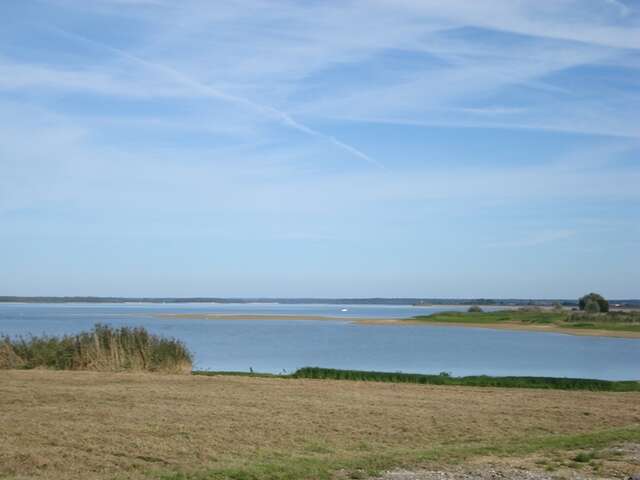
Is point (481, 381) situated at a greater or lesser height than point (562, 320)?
lesser

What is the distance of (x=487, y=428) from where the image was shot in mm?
16453

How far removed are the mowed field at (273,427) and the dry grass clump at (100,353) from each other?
353cm

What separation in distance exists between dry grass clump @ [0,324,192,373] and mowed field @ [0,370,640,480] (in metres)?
3.53

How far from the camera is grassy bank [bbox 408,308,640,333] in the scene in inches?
3378

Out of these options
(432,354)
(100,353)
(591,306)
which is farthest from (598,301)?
(100,353)

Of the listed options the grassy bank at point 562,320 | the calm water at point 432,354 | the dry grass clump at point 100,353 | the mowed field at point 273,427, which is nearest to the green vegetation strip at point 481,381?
the dry grass clump at point 100,353

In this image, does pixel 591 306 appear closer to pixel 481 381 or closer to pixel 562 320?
pixel 562 320

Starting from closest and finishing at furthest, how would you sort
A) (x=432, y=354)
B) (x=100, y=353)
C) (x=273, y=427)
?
1. (x=273, y=427)
2. (x=100, y=353)
3. (x=432, y=354)

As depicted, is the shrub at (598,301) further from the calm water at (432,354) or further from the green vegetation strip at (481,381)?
the green vegetation strip at (481,381)

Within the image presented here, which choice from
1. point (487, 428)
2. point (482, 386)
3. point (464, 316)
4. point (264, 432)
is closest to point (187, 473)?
point (264, 432)

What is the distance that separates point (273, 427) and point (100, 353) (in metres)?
13.1

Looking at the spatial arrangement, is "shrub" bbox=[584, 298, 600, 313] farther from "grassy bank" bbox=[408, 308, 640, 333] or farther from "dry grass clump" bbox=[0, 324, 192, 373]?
"dry grass clump" bbox=[0, 324, 192, 373]

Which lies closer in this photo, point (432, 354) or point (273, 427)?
point (273, 427)

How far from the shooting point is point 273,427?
15.7 m
